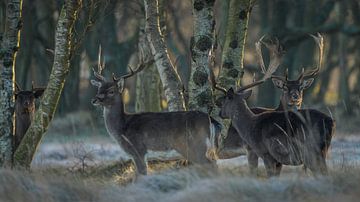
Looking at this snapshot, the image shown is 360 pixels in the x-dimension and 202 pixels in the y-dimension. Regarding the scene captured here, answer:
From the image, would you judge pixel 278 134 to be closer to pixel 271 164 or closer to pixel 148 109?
pixel 271 164

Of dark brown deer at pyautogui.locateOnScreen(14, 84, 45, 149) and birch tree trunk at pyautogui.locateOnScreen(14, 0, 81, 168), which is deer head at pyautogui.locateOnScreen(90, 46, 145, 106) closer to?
birch tree trunk at pyautogui.locateOnScreen(14, 0, 81, 168)

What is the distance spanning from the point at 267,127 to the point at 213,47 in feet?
6.23

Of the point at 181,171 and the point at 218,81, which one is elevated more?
the point at 218,81

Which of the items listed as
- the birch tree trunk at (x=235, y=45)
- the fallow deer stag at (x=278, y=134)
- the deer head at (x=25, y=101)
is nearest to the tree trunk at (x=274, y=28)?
the birch tree trunk at (x=235, y=45)

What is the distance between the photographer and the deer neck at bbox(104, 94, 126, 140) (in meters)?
14.5

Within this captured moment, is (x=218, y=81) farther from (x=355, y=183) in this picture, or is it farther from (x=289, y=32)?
(x=289, y=32)

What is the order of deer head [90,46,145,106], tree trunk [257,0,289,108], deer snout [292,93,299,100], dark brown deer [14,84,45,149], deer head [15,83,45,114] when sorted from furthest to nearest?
tree trunk [257,0,289,108], deer head [15,83,45,114], dark brown deer [14,84,45,149], deer snout [292,93,299,100], deer head [90,46,145,106]

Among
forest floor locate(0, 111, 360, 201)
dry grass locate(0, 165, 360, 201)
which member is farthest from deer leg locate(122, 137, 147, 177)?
dry grass locate(0, 165, 360, 201)

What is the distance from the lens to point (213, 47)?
14375mm

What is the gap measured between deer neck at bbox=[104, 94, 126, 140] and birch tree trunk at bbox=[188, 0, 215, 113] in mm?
1171

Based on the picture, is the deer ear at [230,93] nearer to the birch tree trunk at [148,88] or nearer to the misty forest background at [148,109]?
the misty forest background at [148,109]

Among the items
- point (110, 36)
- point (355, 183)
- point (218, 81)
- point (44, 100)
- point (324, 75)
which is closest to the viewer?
point (355, 183)

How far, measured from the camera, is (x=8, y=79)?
1342 cm

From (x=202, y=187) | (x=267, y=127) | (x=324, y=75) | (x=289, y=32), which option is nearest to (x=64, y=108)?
(x=289, y=32)
